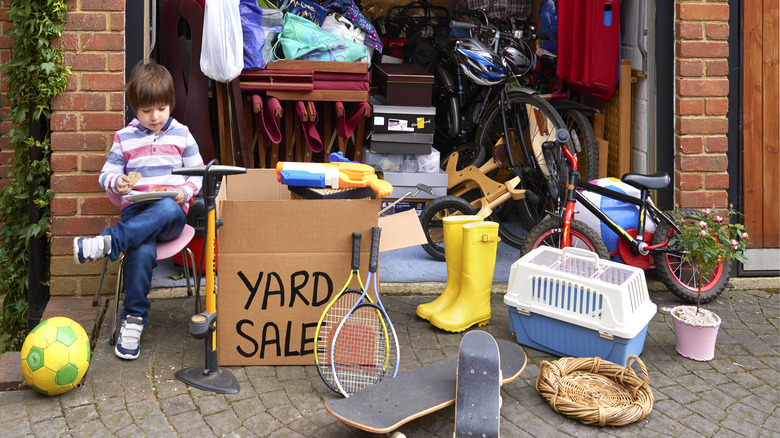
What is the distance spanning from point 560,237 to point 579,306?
34.1 inches

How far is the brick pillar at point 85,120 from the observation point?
4.12 meters

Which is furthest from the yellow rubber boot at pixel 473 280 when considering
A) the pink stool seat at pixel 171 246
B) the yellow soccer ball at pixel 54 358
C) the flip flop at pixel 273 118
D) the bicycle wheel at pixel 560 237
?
the yellow soccer ball at pixel 54 358

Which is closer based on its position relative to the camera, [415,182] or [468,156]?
[415,182]

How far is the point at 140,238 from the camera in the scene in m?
3.59

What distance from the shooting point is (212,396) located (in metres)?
3.31

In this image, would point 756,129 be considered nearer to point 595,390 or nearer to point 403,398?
point 595,390

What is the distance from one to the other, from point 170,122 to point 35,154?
85 centimetres

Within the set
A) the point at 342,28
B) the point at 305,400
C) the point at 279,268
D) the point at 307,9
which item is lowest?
the point at 305,400

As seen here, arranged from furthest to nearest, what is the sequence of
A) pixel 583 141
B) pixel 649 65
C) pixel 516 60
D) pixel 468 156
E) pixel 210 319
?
pixel 468 156 → pixel 516 60 → pixel 583 141 → pixel 649 65 → pixel 210 319

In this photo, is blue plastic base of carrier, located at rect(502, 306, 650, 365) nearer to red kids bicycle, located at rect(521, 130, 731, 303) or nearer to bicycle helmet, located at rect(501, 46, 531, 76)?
red kids bicycle, located at rect(521, 130, 731, 303)

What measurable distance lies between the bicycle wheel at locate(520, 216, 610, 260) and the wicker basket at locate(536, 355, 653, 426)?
0.98m

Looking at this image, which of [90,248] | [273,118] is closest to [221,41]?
[273,118]

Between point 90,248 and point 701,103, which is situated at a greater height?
point 701,103

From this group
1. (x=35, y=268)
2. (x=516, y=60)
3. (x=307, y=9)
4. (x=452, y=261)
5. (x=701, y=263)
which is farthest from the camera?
(x=516, y=60)
